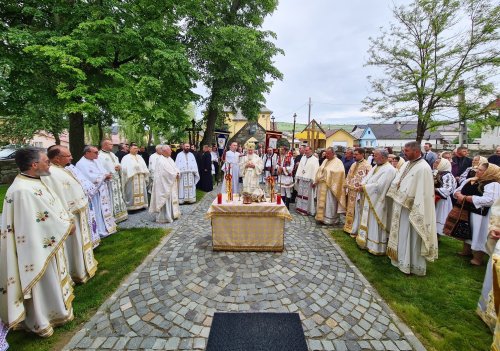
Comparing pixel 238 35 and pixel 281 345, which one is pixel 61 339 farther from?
pixel 238 35

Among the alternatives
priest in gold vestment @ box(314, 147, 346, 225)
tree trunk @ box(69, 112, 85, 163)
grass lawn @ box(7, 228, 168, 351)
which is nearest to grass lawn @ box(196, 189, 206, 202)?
grass lawn @ box(7, 228, 168, 351)

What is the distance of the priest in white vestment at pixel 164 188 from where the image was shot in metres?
7.10

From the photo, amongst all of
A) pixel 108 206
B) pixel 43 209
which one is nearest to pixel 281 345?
pixel 43 209

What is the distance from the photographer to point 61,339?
2.97 m

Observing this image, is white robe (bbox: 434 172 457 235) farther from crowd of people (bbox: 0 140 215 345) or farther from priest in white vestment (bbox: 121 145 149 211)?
priest in white vestment (bbox: 121 145 149 211)

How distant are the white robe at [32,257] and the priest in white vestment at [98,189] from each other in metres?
2.56

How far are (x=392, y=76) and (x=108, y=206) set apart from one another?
16.8 m

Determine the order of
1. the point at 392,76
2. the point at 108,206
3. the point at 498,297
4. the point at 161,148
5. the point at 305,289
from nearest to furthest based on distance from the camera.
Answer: the point at 498,297
the point at 305,289
the point at 108,206
the point at 161,148
the point at 392,76

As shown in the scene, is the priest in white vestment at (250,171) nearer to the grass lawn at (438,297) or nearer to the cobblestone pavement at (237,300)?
the cobblestone pavement at (237,300)

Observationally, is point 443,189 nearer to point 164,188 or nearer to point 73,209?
point 164,188

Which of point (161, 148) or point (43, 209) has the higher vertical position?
point (161, 148)

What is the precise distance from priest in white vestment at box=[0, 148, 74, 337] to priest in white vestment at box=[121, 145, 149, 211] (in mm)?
5384

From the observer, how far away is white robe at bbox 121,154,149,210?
26.9 ft

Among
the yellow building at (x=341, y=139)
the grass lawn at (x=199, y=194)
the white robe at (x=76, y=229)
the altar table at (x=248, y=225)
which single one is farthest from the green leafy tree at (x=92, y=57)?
the yellow building at (x=341, y=139)
